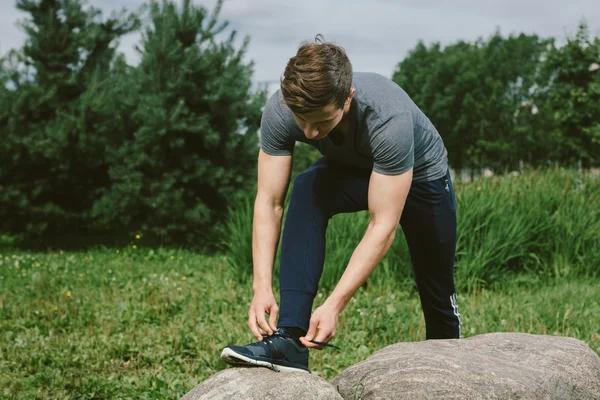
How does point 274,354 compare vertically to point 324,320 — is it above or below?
below

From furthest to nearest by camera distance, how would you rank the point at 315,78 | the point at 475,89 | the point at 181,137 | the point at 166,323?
the point at 475,89, the point at 181,137, the point at 166,323, the point at 315,78

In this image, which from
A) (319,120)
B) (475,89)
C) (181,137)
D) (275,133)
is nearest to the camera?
(319,120)

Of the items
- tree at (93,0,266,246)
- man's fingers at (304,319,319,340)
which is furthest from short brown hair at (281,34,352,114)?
tree at (93,0,266,246)

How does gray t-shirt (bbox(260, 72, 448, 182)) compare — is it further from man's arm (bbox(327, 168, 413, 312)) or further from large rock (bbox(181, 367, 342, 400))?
large rock (bbox(181, 367, 342, 400))

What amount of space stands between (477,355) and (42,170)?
8.09m

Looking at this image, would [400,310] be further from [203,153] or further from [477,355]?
[203,153]

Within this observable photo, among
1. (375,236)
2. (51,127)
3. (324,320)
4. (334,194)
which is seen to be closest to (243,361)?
(324,320)

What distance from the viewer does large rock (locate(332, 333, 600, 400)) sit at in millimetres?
2436

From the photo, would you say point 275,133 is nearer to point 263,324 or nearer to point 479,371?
point 263,324

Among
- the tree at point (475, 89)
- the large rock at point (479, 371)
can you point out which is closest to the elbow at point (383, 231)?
the large rock at point (479, 371)

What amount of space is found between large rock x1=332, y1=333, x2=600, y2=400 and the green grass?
1258 mm

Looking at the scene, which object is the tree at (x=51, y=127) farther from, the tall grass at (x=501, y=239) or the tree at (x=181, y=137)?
the tall grass at (x=501, y=239)

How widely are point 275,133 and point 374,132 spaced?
0.46m

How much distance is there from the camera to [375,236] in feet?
8.39
